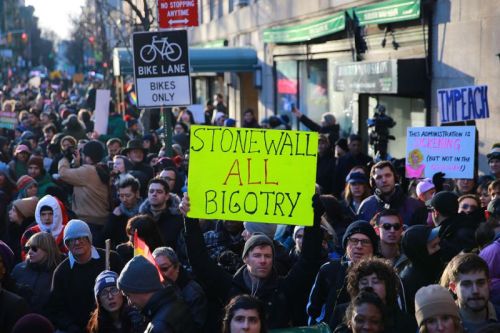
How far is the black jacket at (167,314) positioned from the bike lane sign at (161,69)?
4400 millimetres

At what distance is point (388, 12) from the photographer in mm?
15875

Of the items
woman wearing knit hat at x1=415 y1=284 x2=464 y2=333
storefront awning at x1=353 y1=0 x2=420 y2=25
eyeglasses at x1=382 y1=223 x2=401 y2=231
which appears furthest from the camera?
storefront awning at x1=353 y1=0 x2=420 y2=25

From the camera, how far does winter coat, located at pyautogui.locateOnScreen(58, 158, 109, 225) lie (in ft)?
32.1

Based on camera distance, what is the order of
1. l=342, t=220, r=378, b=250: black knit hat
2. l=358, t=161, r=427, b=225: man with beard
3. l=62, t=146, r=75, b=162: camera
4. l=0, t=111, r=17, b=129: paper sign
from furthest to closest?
l=0, t=111, r=17, b=129: paper sign
l=62, t=146, r=75, b=162: camera
l=358, t=161, r=427, b=225: man with beard
l=342, t=220, r=378, b=250: black knit hat

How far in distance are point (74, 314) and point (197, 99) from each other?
1216 inches

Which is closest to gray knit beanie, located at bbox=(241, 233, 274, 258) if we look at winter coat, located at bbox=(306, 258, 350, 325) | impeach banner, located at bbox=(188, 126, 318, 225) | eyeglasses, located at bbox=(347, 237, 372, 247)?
impeach banner, located at bbox=(188, 126, 318, 225)

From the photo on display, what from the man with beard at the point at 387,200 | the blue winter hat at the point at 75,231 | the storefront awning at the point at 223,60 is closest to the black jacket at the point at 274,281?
the blue winter hat at the point at 75,231

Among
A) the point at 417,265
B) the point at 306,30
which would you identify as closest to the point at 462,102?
the point at 417,265

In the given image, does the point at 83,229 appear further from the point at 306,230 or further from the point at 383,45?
the point at 383,45

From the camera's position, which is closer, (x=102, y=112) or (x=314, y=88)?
(x=102, y=112)

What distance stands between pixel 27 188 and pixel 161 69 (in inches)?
87.6

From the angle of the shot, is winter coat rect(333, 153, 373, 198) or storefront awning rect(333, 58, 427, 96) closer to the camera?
winter coat rect(333, 153, 373, 198)

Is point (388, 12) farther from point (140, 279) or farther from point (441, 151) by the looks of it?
point (140, 279)

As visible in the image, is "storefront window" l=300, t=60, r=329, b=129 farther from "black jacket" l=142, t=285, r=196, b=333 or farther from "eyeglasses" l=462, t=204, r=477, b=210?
"black jacket" l=142, t=285, r=196, b=333
